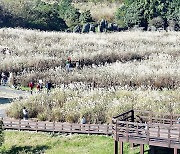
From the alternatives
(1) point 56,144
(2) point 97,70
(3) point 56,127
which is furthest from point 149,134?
(2) point 97,70

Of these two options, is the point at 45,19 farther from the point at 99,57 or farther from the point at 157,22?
the point at 99,57

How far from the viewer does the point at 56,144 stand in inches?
1266

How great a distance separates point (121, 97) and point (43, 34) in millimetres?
36374

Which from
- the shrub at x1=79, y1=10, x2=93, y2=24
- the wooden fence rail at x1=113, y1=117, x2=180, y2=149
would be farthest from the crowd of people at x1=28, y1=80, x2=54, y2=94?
the shrub at x1=79, y1=10, x2=93, y2=24

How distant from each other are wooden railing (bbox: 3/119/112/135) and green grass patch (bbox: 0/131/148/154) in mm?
385

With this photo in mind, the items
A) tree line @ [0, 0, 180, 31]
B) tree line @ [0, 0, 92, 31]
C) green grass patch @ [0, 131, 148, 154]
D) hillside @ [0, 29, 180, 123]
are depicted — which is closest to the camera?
green grass patch @ [0, 131, 148, 154]

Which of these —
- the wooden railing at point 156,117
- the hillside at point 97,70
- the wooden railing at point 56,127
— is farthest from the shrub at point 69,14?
the wooden railing at point 156,117

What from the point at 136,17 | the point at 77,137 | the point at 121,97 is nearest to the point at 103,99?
the point at 121,97

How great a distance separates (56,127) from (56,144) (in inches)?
65.1

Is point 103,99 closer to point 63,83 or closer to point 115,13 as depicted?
point 63,83

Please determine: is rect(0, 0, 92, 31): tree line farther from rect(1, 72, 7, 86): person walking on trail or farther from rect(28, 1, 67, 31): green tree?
rect(1, 72, 7, 86): person walking on trail

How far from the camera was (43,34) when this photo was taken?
72750 millimetres

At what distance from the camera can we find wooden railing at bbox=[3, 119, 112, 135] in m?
32.6

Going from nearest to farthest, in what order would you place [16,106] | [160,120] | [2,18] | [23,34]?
1. [160,120]
2. [16,106]
3. [23,34]
4. [2,18]
